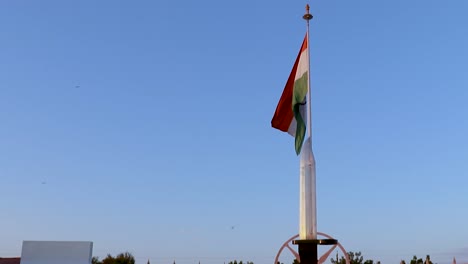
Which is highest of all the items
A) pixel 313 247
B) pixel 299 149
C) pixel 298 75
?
pixel 298 75

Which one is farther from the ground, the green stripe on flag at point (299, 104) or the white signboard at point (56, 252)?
the green stripe on flag at point (299, 104)

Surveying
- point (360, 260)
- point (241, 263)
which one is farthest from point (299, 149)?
point (241, 263)

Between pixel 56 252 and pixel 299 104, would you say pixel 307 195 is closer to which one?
pixel 299 104

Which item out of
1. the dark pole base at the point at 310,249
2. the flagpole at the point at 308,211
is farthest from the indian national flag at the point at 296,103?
the dark pole base at the point at 310,249

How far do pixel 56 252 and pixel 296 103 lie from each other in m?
26.8

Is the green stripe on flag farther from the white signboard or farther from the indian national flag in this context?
the white signboard

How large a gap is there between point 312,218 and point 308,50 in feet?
19.3

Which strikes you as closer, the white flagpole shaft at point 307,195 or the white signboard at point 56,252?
the white flagpole shaft at point 307,195

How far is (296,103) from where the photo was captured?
18547mm

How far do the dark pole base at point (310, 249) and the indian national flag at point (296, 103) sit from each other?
3.37 metres

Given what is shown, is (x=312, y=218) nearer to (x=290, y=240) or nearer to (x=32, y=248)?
(x=290, y=240)

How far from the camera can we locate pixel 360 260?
237 ft

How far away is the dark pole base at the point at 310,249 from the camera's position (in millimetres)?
15453

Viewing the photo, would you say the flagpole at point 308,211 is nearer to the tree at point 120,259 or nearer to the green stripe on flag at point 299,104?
the green stripe on flag at point 299,104
